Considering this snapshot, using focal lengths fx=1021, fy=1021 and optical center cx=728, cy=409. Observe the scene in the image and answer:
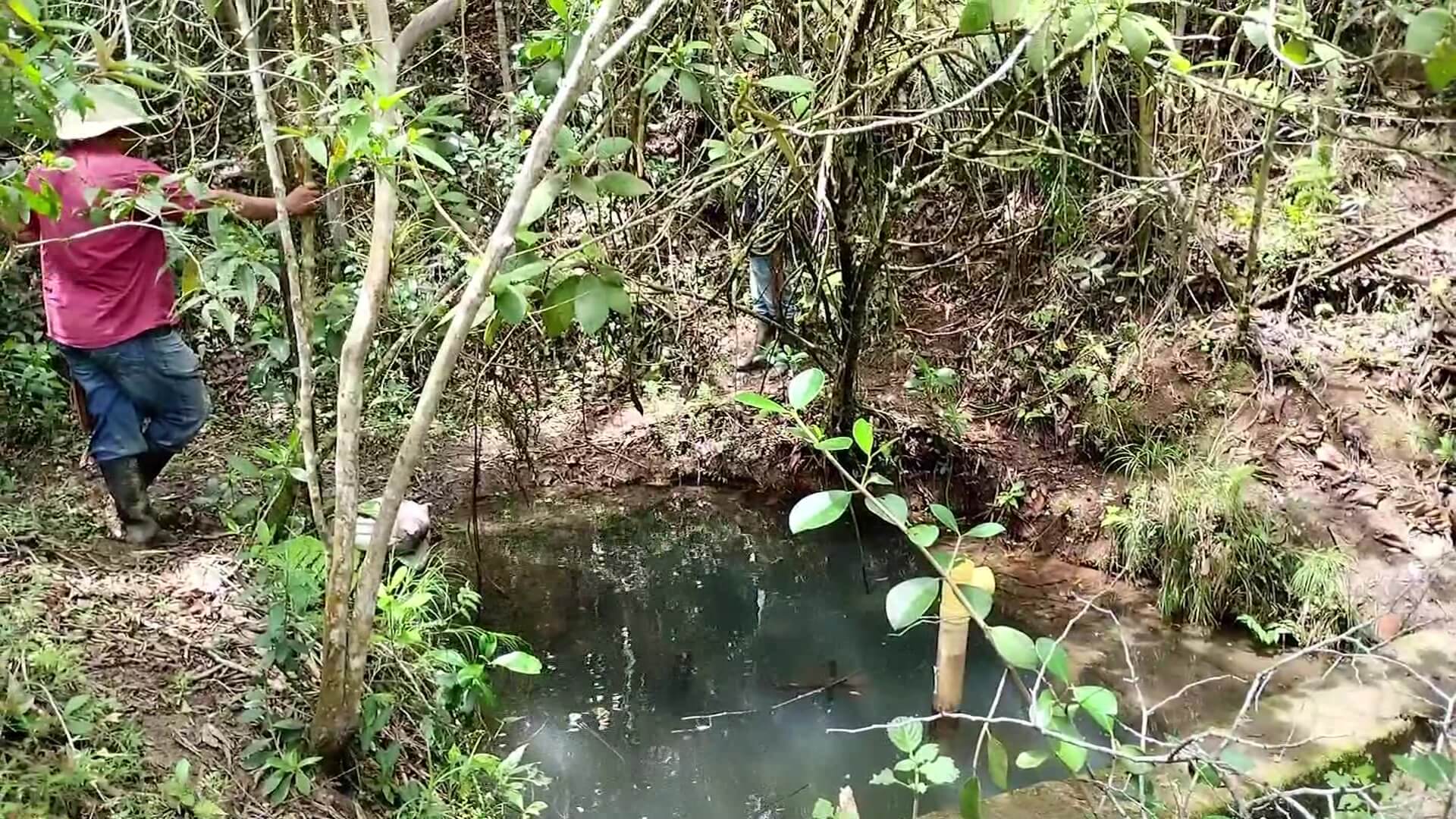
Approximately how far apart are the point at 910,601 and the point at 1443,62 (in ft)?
3.04

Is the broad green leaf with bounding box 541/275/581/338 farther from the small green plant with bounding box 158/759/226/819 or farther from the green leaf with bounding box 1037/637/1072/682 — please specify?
the small green plant with bounding box 158/759/226/819

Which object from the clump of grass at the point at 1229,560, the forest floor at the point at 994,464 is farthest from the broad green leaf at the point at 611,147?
the clump of grass at the point at 1229,560

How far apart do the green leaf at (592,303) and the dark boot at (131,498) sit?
1.87 m

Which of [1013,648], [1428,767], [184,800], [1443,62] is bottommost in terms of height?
[184,800]

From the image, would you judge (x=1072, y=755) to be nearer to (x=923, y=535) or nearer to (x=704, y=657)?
(x=923, y=535)

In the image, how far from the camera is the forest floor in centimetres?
283

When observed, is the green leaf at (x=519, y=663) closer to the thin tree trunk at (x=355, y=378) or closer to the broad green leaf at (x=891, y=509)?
the thin tree trunk at (x=355, y=378)

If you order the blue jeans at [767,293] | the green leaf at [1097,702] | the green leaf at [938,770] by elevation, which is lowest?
the blue jeans at [767,293]

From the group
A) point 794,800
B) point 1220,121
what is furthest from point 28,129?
point 1220,121

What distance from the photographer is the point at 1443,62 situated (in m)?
1.25

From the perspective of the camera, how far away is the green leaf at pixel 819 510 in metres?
1.30

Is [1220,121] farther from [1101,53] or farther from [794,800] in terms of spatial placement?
[794,800]

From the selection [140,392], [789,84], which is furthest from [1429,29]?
[140,392]

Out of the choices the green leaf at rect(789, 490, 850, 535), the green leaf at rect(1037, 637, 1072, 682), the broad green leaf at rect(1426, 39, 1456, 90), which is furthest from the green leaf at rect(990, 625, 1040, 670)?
the broad green leaf at rect(1426, 39, 1456, 90)
